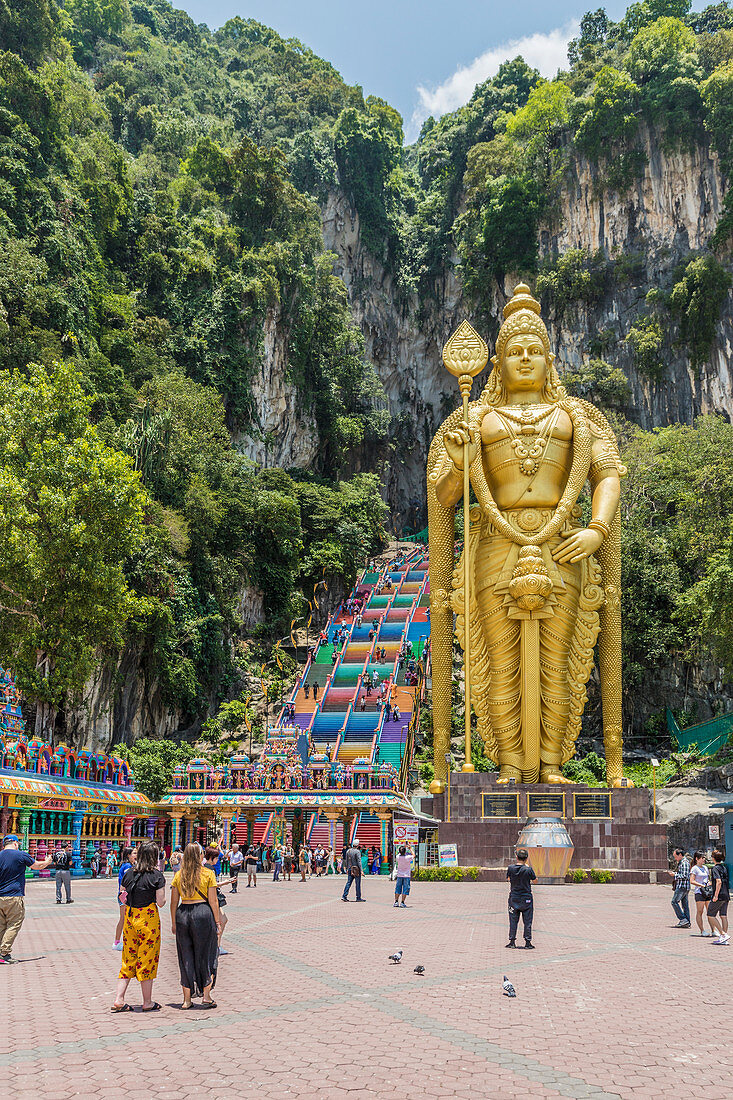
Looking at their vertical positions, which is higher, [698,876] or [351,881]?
[698,876]

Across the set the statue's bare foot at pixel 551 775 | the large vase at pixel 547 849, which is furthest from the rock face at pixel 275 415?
the large vase at pixel 547 849

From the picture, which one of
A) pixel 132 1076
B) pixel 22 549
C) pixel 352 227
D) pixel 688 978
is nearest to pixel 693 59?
pixel 352 227

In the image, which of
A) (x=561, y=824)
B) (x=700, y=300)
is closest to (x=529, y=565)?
(x=561, y=824)

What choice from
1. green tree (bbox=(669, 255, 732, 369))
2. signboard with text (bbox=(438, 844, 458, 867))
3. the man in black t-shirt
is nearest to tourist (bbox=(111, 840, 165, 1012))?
the man in black t-shirt

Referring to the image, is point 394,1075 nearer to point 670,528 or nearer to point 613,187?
point 670,528

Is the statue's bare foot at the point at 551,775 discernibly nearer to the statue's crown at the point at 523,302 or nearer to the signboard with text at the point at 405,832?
the signboard with text at the point at 405,832

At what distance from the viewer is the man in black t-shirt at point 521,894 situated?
7.27 m

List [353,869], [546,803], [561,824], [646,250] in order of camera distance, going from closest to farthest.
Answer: [353,869]
[561,824]
[546,803]
[646,250]

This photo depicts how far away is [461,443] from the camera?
17641 millimetres

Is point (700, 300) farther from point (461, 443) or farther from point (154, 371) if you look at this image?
point (461, 443)

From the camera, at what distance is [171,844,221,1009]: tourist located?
5.11 metres

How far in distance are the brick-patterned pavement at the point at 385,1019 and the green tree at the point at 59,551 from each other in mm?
11493

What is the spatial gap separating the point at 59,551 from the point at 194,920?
15956 millimetres

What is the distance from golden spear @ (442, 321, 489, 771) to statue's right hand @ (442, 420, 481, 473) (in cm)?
12
